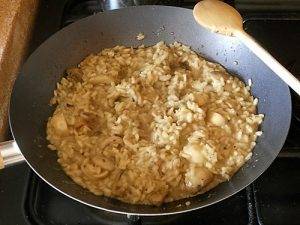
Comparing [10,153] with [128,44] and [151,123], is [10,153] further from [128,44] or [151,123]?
[128,44]

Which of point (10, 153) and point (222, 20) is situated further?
point (222, 20)

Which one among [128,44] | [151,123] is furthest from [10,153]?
[128,44]

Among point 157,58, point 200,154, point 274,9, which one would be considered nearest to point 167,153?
point 200,154

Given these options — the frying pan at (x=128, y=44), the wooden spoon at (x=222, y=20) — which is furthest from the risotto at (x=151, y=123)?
the wooden spoon at (x=222, y=20)

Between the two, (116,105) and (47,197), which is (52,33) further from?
(47,197)

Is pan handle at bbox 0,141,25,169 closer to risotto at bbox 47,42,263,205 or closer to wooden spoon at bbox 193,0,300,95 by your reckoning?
risotto at bbox 47,42,263,205

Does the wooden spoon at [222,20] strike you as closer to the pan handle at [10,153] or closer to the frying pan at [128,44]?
the frying pan at [128,44]
